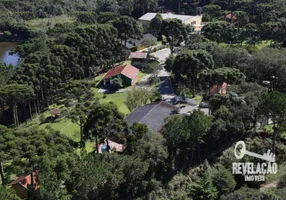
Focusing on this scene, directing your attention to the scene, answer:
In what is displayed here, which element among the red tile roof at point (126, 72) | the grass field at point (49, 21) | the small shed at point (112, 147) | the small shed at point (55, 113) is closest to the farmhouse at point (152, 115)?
the small shed at point (112, 147)

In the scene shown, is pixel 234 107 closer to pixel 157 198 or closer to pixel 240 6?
pixel 157 198

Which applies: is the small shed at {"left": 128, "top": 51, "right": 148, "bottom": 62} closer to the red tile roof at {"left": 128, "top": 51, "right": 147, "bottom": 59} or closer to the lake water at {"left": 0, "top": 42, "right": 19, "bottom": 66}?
the red tile roof at {"left": 128, "top": 51, "right": 147, "bottom": 59}

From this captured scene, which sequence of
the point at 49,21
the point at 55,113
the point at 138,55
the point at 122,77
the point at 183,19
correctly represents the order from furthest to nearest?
1. the point at 49,21
2. the point at 183,19
3. the point at 138,55
4. the point at 122,77
5. the point at 55,113

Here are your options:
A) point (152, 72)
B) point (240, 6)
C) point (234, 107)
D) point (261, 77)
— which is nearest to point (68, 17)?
point (240, 6)

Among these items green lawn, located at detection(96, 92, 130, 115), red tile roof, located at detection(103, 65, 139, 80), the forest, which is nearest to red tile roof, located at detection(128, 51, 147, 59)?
the forest

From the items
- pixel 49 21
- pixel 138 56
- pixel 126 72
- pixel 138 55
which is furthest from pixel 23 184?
pixel 49 21

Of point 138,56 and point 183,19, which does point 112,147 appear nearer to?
point 138,56
